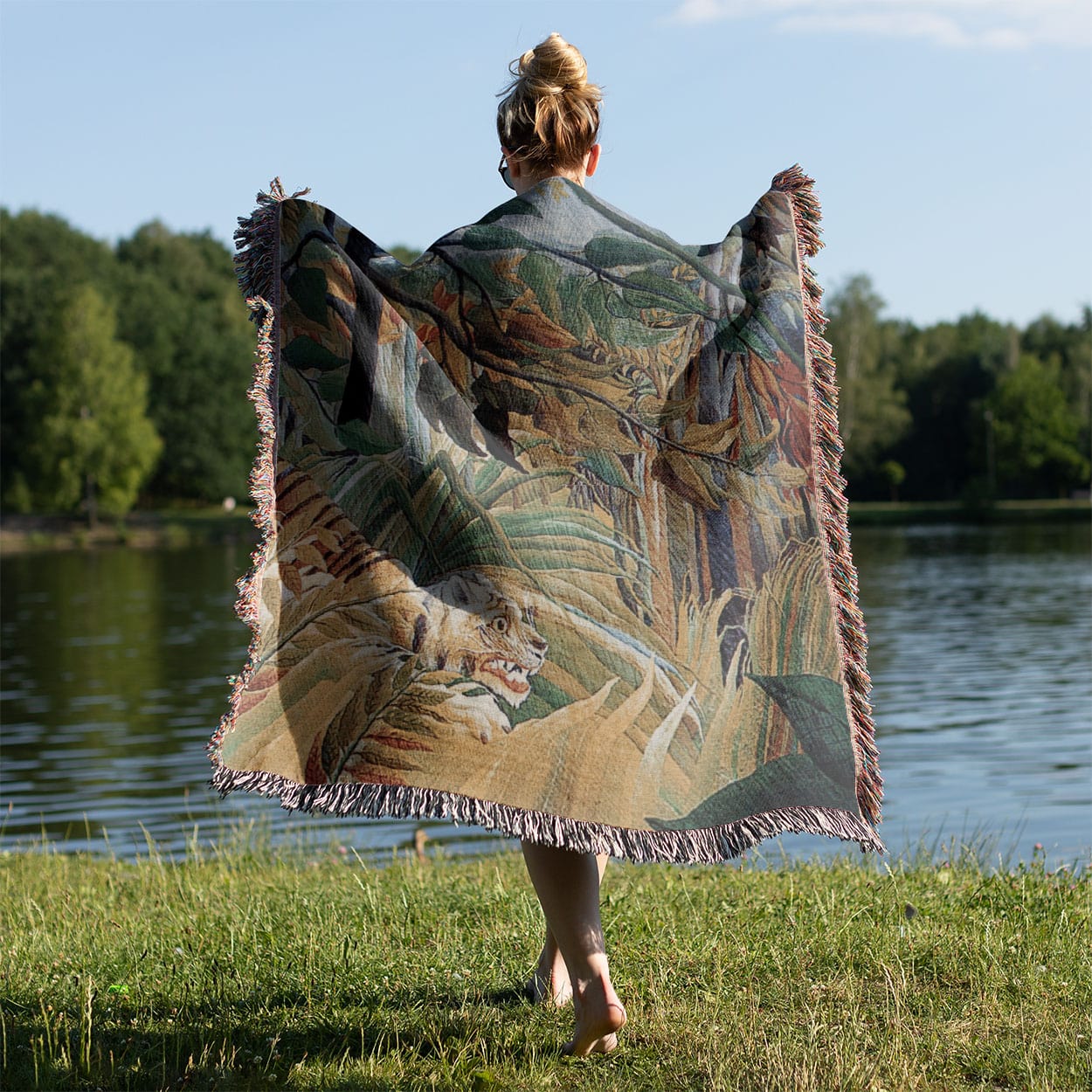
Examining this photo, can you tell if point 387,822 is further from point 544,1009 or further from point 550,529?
point 550,529

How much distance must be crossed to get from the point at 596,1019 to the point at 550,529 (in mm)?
1046

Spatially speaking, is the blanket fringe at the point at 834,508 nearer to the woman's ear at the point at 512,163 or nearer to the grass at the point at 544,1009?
the grass at the point at 544,1009

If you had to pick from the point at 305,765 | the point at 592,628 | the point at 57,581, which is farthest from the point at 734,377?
the point at 57,581

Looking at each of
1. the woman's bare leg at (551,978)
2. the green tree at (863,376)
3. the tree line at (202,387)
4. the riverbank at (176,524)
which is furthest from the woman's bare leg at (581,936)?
the green tree at (863,376)

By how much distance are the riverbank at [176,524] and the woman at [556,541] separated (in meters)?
43.3

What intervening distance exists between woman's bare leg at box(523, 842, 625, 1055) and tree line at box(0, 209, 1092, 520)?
47.9 metres

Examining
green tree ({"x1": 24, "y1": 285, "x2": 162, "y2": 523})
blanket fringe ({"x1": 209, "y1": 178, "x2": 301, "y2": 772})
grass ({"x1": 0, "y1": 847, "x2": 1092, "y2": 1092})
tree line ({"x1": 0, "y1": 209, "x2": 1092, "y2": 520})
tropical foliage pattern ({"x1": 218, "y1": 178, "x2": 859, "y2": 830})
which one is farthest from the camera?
tree line ({"x1": 0, "y1": 209, "x2": 1092, "y2": 520})

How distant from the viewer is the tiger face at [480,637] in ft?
9.68

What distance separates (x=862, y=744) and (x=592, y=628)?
688mm

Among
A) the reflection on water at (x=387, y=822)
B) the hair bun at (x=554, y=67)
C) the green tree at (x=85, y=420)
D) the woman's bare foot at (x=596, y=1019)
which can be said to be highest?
the green tree at (x=85, y=420)

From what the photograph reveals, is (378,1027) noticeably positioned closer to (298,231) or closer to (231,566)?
(298,231)

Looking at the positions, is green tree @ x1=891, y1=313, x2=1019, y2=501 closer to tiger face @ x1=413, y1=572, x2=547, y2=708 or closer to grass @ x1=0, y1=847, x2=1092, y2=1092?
grass @ x1=0, y1=847, x2=1092, y2=1092

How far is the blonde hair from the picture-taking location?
309cm

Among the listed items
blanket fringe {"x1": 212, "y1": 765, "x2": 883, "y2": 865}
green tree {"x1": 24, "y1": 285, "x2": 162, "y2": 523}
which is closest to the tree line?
green tree {"x1": 24, "y1": 285, "x2": 162, "y2": 523}
